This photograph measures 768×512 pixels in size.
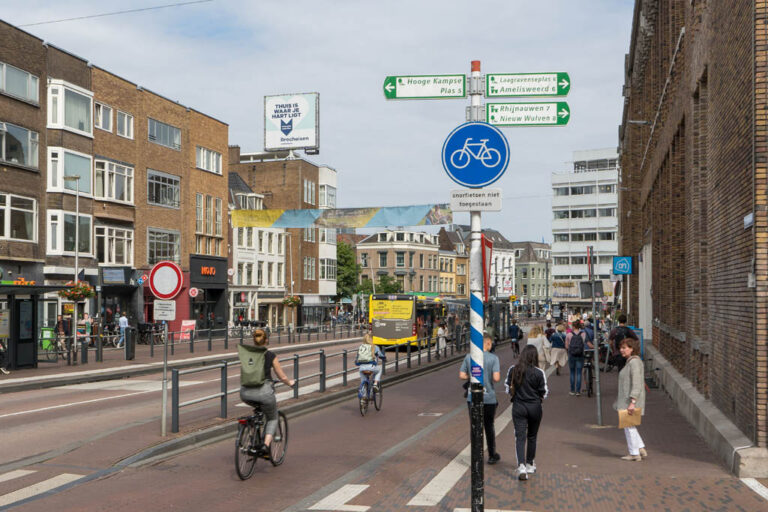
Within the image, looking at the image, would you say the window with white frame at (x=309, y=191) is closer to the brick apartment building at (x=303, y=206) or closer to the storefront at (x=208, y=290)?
the brick apartment building at (x=303, y=206)

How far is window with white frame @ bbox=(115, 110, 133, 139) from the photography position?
44594mm

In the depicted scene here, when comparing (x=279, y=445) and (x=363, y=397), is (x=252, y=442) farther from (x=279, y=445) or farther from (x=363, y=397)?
(x=363, y=397)

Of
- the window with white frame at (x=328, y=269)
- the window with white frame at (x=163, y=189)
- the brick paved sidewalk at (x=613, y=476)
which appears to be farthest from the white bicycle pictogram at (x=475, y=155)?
the window with white frame at (x=328, y=269)

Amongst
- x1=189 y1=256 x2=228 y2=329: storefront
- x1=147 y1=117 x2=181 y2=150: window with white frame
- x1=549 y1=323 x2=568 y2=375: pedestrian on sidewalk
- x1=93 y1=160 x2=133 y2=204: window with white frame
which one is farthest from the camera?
x1=189 y1=256 x2=228 y2=329: storefront

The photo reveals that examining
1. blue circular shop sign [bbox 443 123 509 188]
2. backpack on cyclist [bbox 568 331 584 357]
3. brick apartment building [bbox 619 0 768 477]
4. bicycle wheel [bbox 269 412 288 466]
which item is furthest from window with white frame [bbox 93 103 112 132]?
blue circular shop sign [bbox 443 123 509 188]

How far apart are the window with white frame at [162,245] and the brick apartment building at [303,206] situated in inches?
820

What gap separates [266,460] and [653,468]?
470 centimetres

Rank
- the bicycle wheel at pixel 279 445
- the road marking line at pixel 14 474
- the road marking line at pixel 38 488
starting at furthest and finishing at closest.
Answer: the bicycle wheel at pixel 279 445
the road marking line at pixel 14 474
the road marking line at pixel 38 488

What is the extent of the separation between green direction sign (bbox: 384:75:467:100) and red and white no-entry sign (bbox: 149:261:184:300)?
517 cm

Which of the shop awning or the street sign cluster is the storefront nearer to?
the shop awning

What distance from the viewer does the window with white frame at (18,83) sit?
34.7 m

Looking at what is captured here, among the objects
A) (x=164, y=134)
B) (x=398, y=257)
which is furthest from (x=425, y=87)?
(x=398, y=257)

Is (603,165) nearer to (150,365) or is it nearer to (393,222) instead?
(393,222)

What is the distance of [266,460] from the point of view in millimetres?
10422
